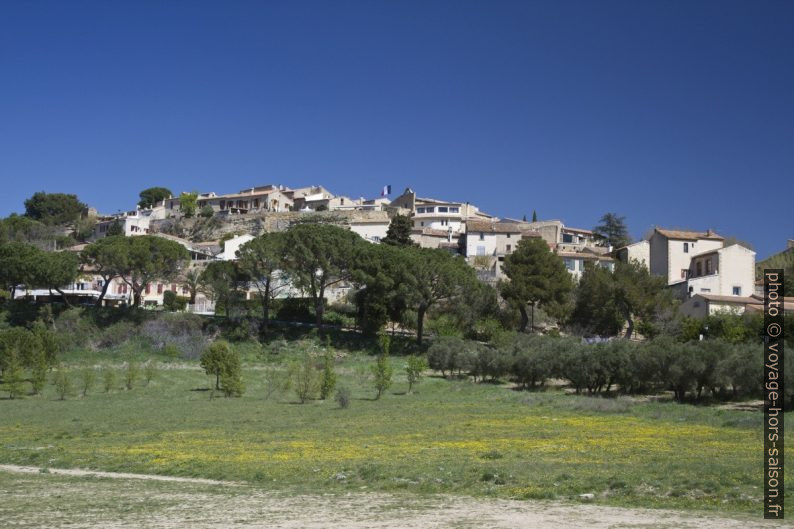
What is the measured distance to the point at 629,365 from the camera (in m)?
49.4

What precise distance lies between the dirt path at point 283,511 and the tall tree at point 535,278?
54726 millimetres

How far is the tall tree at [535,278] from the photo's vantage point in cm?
7181

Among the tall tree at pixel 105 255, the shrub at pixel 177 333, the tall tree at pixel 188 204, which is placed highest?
the tall tree at pixel 188 204

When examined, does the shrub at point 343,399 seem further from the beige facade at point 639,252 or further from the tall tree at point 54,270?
the beige facade at point 639,252

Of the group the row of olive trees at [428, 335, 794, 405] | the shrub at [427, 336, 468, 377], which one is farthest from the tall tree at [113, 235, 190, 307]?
the row of olive trees at [428, 335, 794, 405]

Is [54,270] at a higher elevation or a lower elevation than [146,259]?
lower

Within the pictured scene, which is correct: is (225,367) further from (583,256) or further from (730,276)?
(583,256)

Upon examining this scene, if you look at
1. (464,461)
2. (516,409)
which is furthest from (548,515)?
(516,409)

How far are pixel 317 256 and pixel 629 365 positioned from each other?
33.8m

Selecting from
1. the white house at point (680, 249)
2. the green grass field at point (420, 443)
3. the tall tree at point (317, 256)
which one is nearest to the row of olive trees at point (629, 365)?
the green grass field at point (420, 443)

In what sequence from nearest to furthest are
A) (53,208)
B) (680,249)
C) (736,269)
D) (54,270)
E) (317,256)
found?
(317,256), (54,270), (736,269), (680,249), (53,208)

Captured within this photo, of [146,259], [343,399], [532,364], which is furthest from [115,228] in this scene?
[343,399]

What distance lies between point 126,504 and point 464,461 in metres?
9.76

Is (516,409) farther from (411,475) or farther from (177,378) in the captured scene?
(177,378)
